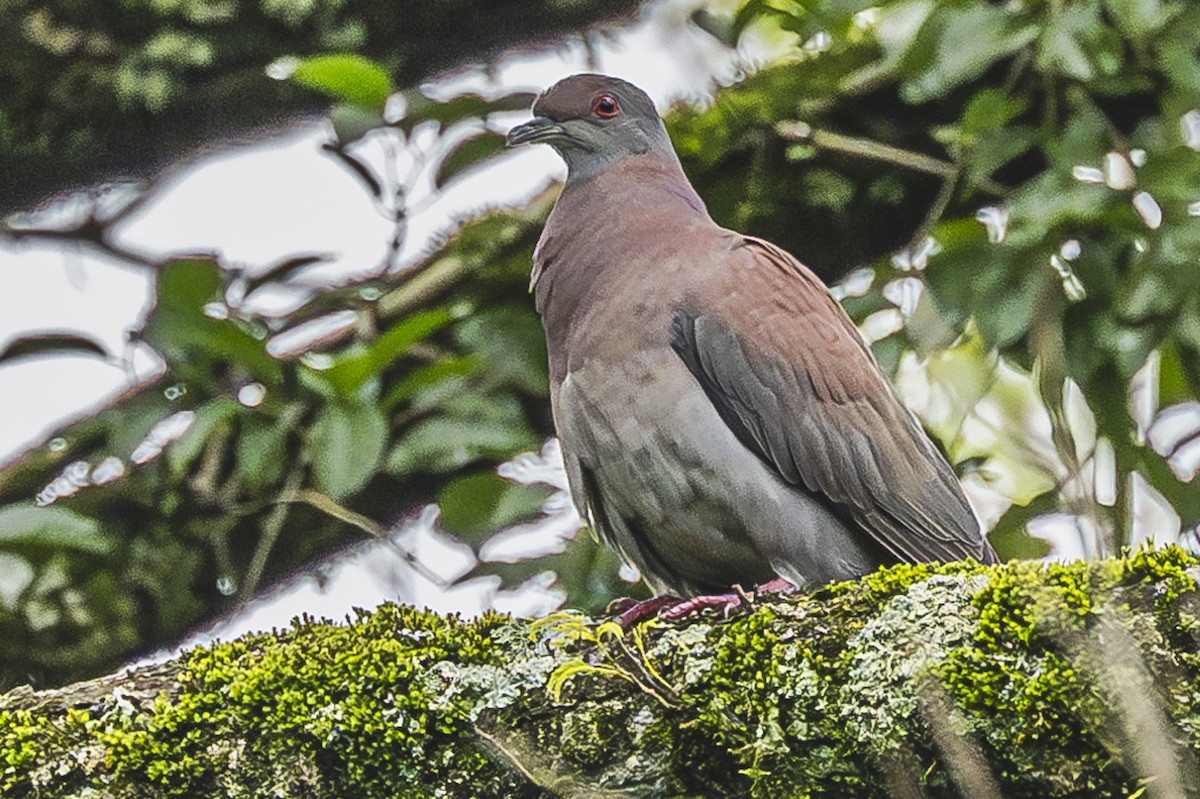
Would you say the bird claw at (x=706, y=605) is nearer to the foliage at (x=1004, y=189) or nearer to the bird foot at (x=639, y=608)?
the bird foot at (x=639, y=608)

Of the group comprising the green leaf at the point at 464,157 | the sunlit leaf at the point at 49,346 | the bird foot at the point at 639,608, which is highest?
the green leaf at the point at 464,157

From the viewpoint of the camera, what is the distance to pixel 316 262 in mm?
4445

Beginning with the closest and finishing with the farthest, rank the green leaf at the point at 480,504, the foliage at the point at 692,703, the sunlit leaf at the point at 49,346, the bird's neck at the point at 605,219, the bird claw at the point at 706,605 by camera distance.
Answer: the foliage at the point at 692,703 < the bird claw at the point at 706,605 < the bird's neck at the point at 605,219 < the green leaf at the point at 480,504 < the sunlit leaf at the point at 49,346

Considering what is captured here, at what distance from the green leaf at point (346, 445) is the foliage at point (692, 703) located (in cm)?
144

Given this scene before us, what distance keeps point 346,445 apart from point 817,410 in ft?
4.16

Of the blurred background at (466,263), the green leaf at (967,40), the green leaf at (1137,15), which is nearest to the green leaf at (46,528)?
the blurred background at (466,263)

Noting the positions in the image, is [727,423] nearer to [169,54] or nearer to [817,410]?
[817,410]

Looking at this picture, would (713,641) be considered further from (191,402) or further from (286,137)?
(286,137)

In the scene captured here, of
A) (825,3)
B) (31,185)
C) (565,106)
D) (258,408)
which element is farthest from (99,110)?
(825,3)

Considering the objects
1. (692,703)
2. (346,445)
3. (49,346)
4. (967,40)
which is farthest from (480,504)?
(692,703)

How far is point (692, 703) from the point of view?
2252 millimetres

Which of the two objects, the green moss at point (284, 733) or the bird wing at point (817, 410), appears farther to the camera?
the bird wing at point (817, 410)

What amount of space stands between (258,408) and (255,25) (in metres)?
1.00

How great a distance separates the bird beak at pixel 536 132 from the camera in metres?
3.95
